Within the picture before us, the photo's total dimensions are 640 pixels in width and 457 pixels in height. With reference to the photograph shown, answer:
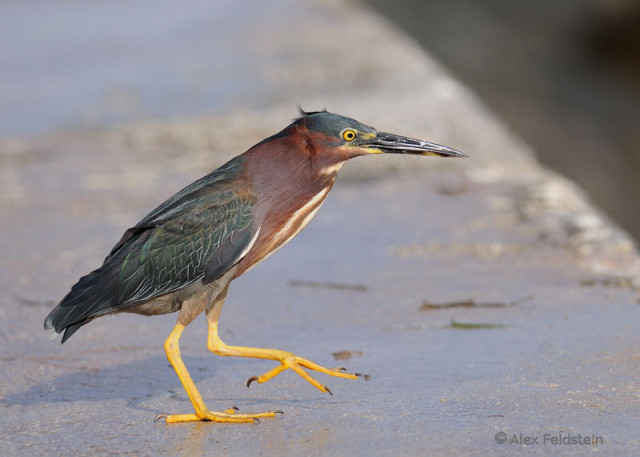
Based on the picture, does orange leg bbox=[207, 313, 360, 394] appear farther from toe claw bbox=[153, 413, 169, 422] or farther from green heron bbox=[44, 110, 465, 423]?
toe claw bbox=[153, 413, 169, 422]

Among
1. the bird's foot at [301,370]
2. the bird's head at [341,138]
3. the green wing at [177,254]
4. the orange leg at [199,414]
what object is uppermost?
the bird's head at [341,138]

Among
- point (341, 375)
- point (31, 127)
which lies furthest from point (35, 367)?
point (31, 127)

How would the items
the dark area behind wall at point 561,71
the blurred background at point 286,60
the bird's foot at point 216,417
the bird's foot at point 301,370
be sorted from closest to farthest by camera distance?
the bird's foot at point 216,417 < the bird's foot at point 301,370 < the blurred background at point 286,60 < the dark area behind wall at point 561,71

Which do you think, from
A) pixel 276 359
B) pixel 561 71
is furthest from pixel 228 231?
pixel 561 71

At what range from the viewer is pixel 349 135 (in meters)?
4.36

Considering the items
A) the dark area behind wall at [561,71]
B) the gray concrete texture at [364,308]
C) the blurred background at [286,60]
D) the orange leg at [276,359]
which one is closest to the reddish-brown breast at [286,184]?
the orange leg at [276,359]

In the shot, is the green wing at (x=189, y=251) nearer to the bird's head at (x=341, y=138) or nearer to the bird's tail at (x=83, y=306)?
the bird's tail at (x=83, y=306)

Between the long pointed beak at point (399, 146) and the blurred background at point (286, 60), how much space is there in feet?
19.7

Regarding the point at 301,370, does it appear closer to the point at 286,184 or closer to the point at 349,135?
the point at 286,184

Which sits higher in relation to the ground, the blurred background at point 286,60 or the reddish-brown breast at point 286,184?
the blurred background at point 286,60

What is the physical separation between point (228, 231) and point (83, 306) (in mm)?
638

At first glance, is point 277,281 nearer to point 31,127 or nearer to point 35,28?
point 31,127

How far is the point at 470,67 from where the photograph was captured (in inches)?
722

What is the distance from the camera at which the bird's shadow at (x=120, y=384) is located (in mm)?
4527
